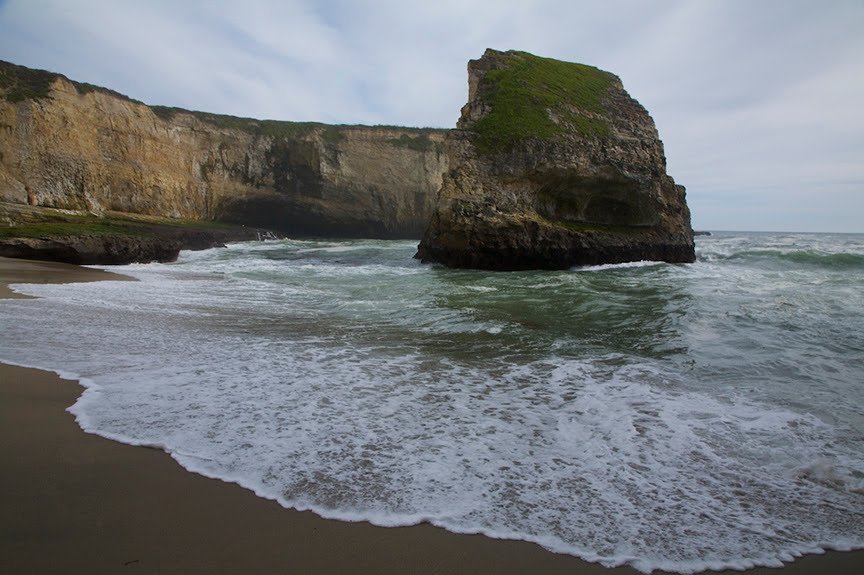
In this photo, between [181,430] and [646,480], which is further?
[181,430]

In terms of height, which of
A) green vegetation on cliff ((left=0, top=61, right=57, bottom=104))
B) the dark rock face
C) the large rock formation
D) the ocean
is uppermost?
green vegetation on cliff ((left=0, top=61, right=57, bottom=104))

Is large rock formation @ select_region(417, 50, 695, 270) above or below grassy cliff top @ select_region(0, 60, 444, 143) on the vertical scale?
below

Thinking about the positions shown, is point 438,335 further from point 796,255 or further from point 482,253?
point 796,255

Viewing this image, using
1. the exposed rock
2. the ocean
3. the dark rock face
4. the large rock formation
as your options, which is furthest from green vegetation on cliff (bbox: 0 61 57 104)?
the ocean

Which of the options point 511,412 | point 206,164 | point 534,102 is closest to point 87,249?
point 534,102

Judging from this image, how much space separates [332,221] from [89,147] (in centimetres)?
1936

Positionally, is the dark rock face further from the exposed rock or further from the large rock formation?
the large rock formation

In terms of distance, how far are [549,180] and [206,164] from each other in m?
Answer: 28.6

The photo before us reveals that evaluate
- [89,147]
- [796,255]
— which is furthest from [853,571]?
[89,147]

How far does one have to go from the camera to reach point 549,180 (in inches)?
689

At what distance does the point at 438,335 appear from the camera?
6020mm

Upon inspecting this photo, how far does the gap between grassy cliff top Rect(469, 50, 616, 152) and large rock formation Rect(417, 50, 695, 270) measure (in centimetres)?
5

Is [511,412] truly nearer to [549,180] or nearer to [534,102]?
[549,180]

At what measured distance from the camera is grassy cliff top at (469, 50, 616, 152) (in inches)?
679
